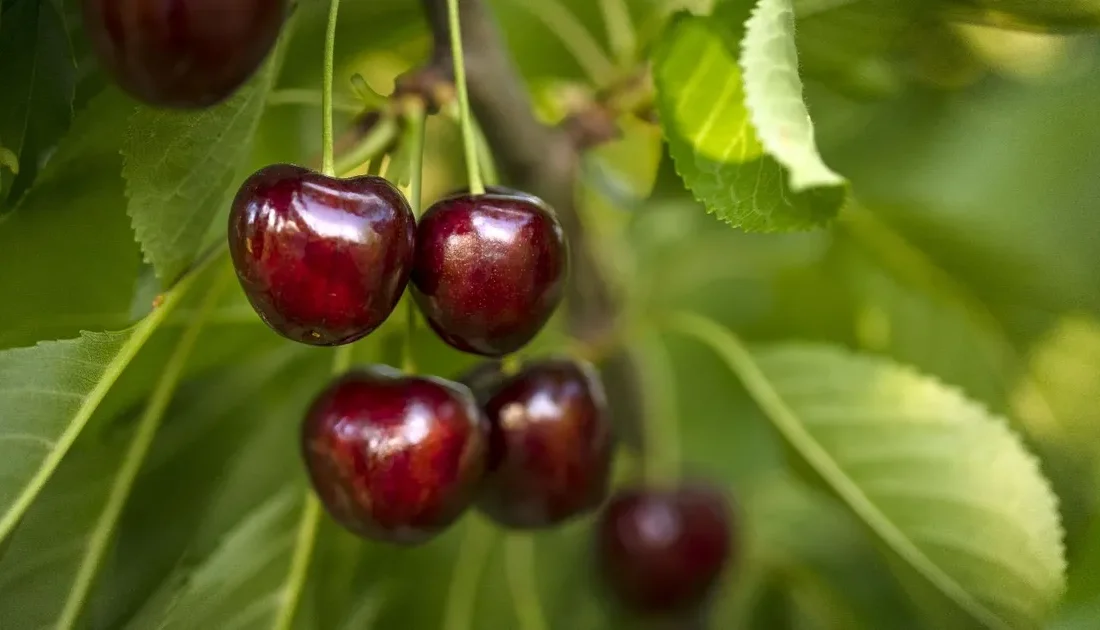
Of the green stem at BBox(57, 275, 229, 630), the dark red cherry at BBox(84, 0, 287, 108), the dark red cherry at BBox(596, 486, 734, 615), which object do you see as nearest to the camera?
the dark red cherry at BBox(84, 0, 287, 108)

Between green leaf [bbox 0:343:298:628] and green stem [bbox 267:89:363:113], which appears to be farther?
green stem [bbox 267:89:363:113]

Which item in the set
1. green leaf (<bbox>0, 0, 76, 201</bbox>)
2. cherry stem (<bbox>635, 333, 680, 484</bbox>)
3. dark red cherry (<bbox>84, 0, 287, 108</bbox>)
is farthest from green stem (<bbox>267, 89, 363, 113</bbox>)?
cherry stem (<bbox>635, 333, 680, 484</bbox>)

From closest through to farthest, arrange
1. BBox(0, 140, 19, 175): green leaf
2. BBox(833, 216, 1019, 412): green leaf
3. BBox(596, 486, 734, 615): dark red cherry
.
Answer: BBox(0, 140, 19, 175): green leaf → BBox(596, 486, 734, 615): dark red cherry → BBox(833, 216, 1019, 412): green leaf

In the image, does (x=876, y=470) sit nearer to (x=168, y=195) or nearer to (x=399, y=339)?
(x=399, y=339)

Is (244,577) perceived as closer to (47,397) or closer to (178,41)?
(47,397)

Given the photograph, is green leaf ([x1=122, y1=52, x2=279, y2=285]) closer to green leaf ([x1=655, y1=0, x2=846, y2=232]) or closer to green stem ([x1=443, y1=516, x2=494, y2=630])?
green leaf ([x1=655, y1=0, x2=846, y2=232])

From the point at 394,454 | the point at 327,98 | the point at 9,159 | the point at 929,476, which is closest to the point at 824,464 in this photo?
the point at 929,476

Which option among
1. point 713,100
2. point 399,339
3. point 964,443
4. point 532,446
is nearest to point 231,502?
point 399,339
